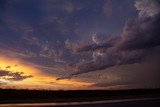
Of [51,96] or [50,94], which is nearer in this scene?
[51,96]

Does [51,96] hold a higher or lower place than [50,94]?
lower

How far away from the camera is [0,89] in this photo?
95688 mm

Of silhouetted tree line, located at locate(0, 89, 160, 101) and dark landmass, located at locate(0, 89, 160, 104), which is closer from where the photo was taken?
dark landmass, located at locate(0, 89, 160, 104)

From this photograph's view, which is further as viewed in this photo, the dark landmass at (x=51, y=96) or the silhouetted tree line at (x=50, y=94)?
the silhouetted tree line at (x=50, y=94)
